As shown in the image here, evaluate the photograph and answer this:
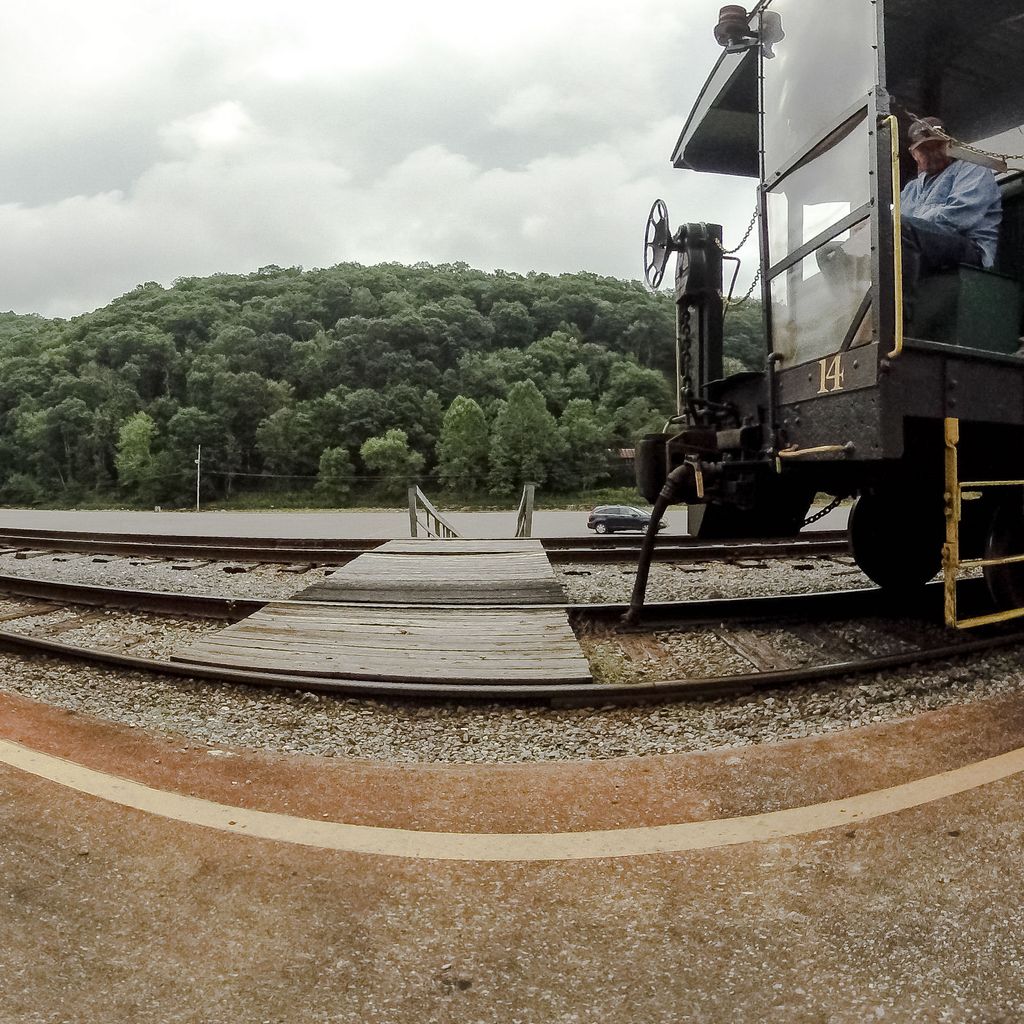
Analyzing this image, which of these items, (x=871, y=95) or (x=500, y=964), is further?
(x=871, y=95)

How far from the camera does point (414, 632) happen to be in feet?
14.1

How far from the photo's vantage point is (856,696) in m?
3.45

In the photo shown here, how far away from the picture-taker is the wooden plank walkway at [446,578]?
5195mm

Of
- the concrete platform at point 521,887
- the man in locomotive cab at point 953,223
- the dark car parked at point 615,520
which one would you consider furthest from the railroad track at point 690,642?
the dark car parked at point 615,520

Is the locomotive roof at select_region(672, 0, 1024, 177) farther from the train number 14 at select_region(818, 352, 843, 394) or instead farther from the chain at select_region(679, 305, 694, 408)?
the train number 14 at select_region(818, 352, 843, 394)

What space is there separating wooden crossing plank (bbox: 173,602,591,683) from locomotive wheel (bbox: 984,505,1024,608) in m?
2.40

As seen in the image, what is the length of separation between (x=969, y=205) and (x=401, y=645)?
3.76 metres

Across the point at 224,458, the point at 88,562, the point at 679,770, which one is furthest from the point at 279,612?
the point at 224,458

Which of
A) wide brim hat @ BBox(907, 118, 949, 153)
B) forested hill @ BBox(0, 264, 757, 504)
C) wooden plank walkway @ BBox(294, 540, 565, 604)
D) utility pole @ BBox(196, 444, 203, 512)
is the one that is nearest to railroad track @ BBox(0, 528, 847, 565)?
wooden plank walkway @ BBox(294, 540, 565, 604)

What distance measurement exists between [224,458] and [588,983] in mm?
68470

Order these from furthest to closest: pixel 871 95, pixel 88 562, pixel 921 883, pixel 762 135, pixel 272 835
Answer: pixel 88 562 → pixel 762 135 → pixel 871 95 → pixel 272 835 → pixel 921 883

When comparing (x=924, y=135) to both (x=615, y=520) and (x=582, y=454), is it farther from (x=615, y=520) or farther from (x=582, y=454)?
(x=582, y=454)

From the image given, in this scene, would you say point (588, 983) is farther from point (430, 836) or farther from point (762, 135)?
point (762, 135)

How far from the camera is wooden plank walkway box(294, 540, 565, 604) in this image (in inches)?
205
